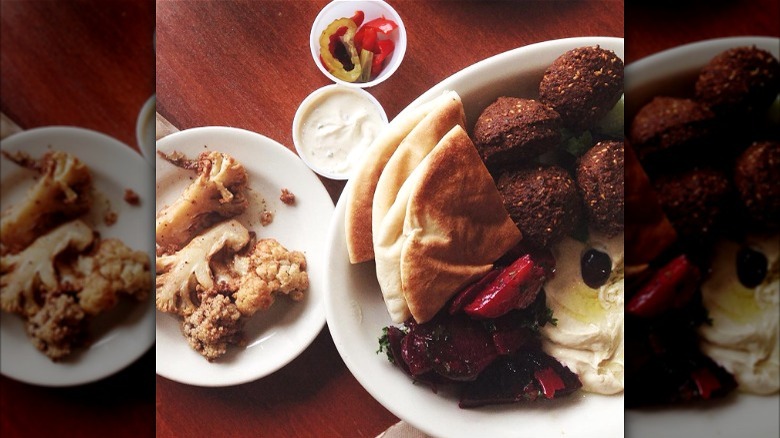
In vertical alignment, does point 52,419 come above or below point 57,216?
below

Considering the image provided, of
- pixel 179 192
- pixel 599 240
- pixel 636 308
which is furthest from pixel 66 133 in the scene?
pixel 636 308

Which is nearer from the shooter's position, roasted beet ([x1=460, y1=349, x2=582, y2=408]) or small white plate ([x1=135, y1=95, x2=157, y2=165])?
roasted beet ([x1=460, y1=349, x2=582, y2=408])

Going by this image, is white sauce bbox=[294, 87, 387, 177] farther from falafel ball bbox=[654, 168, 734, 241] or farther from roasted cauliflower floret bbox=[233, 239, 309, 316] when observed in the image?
Result: falafel ball bbox=[654, 168, 734, 241]

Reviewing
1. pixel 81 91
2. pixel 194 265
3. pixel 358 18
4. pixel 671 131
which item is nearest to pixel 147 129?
pixel 81 91

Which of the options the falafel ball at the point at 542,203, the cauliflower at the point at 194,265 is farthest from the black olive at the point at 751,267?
the cauliflower at the point at 194,265

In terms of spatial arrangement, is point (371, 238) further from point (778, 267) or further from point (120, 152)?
point (778, 267)

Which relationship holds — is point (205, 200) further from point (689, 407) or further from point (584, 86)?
point (689, 407)

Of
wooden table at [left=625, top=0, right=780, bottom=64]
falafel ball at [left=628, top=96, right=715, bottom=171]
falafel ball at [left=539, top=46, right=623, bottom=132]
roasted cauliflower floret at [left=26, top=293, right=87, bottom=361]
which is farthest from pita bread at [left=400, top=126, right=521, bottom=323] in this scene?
roasted cauliflower floret at [left=26, top=293, right=87, bottom=361]
